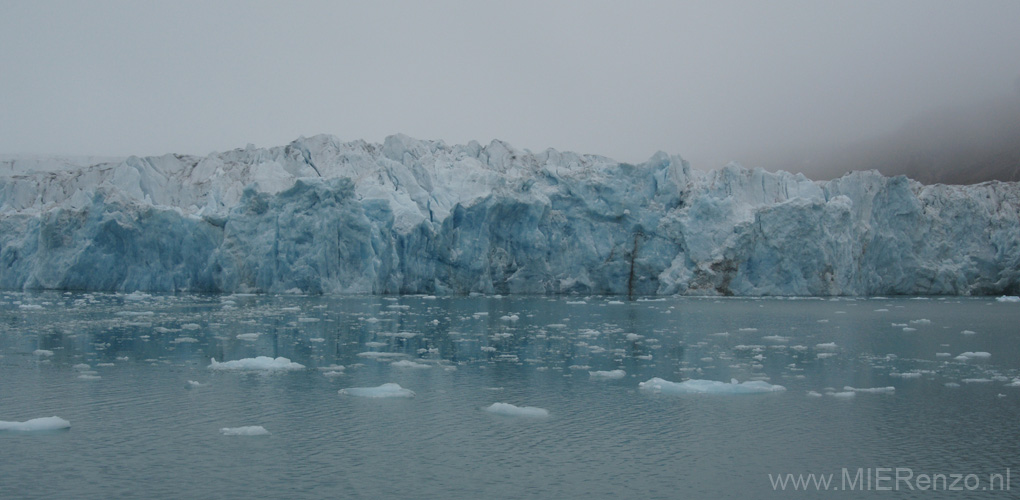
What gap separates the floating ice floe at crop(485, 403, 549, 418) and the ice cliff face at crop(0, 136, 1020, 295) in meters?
20.3

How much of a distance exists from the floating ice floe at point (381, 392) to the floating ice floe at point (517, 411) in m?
1.16

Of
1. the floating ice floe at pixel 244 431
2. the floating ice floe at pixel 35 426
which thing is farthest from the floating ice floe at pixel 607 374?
the floating ice floe at pixel 35 426

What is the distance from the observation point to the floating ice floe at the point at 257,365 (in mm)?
9445

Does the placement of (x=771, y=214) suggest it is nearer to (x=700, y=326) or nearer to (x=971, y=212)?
(x=971, y=212)

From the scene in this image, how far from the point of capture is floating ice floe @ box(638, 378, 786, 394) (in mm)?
8273

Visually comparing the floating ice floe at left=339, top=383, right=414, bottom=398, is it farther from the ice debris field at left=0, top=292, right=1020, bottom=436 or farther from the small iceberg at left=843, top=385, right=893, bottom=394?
the small iceberg at left=843, top=385, right=893, bottom=394

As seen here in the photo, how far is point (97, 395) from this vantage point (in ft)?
25.0

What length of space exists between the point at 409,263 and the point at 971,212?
24330mm

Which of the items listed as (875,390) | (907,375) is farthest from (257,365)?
(907,375)

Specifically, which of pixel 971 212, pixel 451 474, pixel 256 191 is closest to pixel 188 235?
pixel 256 191

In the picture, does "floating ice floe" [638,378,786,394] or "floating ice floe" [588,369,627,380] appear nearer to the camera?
"floating ice floe" [638,378,786,394]

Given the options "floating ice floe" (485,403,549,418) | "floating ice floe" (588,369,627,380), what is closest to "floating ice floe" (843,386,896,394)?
"floating ice floe" (588,369,627,380)

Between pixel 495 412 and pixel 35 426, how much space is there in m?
3.96

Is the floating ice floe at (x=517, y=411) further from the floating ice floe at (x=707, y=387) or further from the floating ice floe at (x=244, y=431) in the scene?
the floating ice floe at (x=244, y=431)
